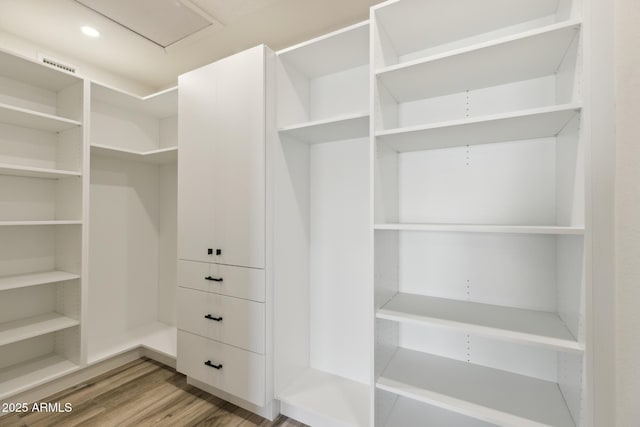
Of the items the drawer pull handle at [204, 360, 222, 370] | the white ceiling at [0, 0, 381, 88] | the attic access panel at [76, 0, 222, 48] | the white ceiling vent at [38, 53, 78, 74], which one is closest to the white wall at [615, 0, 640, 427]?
the white ceiling at [0, 0, 381, 88]

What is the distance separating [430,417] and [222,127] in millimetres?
2003

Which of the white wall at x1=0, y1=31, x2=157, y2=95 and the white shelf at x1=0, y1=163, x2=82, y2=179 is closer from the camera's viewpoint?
the white shelf at x1=0, y1=163, x2=82, y2=179

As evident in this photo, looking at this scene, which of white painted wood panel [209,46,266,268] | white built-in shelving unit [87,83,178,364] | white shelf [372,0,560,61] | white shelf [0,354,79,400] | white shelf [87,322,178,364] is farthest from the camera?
white built-in shelving unit [87,83,178,364]

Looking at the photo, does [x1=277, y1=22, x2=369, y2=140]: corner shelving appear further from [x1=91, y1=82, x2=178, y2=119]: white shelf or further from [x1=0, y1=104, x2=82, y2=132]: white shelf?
[x1=0, y1=104, x2=82, y2=132]: white shelf

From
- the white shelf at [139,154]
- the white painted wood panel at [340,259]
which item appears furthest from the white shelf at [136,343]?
the white shelf at [139,154]

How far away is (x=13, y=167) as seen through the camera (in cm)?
168

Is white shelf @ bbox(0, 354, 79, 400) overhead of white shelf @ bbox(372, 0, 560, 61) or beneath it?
beneath

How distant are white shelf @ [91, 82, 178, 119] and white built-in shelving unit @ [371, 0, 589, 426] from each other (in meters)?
1.71

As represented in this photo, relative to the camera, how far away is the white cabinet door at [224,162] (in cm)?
161

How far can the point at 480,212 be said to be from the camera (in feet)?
4.68

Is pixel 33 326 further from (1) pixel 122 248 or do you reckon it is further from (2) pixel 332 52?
(2) pixel 332 52

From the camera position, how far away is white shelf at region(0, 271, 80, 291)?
1.73 m

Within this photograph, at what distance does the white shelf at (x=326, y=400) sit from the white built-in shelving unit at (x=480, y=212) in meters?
0.20

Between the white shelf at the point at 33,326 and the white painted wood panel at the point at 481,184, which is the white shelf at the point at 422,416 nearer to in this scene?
the white painted wood panel at the point at 481,184
